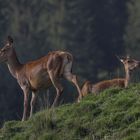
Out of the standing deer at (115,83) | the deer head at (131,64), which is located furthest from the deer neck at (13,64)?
the deer head at (131,64)

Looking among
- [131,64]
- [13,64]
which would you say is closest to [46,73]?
[13,64]

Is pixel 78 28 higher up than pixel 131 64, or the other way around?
pixel 78 28

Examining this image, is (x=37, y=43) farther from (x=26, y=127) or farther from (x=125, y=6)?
(x=26, y=127)

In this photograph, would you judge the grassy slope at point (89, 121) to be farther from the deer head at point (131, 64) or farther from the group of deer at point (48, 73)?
the deer head at point (131, 64)

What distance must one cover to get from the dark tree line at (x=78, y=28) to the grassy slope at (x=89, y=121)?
49132mm

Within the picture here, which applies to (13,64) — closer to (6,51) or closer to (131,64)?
(6,51)

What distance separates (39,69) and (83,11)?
60896mm

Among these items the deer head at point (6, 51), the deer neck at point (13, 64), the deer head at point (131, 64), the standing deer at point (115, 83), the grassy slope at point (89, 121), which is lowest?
the grassy slope at point (89, 121)

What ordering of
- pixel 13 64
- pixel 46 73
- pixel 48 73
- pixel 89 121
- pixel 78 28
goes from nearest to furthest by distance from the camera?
1. pixel 89 121
2. pixel 48 73
3. pixel 46 73
4. pixel 13 64
5. pixel 78 28

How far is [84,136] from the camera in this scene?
779 inches

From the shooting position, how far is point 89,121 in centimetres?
2031

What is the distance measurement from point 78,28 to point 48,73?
58590mm

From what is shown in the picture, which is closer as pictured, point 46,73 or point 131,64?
point 46,73

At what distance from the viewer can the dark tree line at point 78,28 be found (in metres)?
75.4
